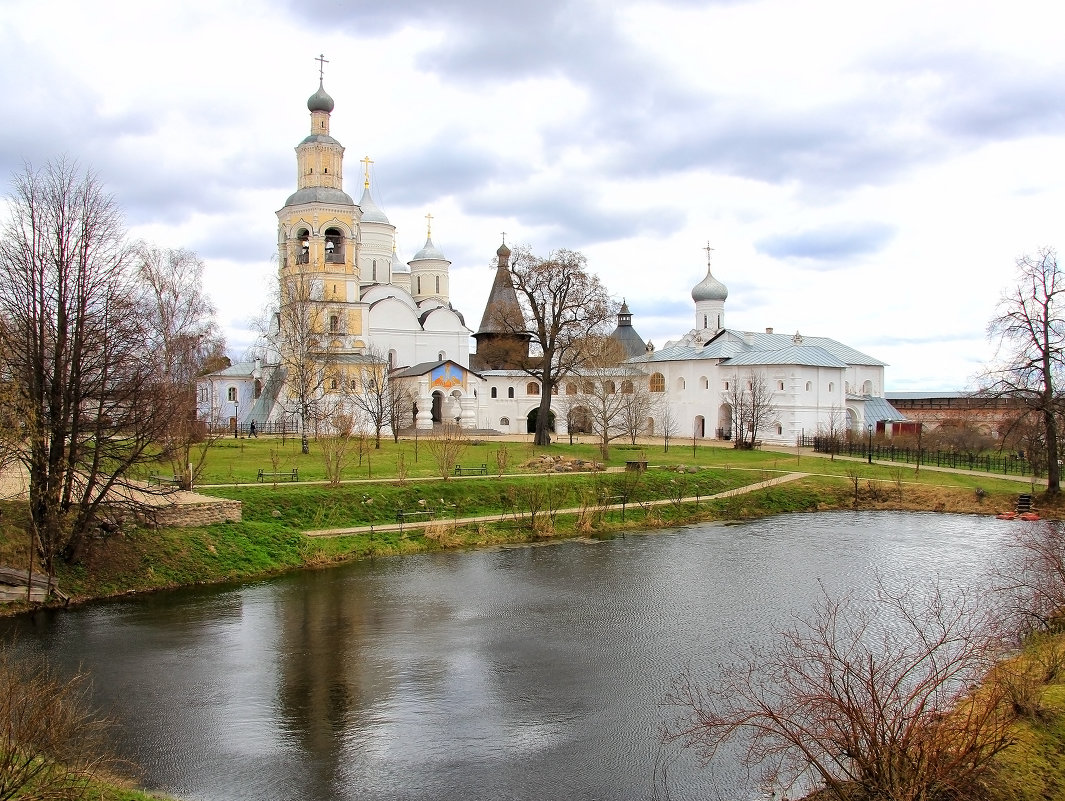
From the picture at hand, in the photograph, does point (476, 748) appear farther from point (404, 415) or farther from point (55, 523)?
point (404, 415)

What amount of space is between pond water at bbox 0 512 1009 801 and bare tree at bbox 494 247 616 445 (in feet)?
49.4

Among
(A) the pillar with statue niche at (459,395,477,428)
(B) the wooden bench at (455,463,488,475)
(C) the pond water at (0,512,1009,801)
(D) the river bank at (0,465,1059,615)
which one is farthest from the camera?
(A) the pillar with statue niche at (459,395,477,428)

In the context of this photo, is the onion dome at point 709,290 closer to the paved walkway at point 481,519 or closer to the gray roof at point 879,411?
the gray roof at point 879,411

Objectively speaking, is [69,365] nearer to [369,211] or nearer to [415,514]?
[415,514]

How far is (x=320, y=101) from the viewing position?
131 feet

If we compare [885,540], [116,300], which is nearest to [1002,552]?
[885,540]

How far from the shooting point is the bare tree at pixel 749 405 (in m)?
38.2

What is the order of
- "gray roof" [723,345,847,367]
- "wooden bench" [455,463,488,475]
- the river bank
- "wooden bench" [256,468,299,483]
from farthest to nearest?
"gray roof" [723,345,847,367] → "wooden bench" [455,463,488,475] → "wooden bench" [256,468,299,483] → the river bank

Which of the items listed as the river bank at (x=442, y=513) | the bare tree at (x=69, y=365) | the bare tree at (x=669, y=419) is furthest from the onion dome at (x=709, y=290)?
the bare tree at (x=69, y=365)

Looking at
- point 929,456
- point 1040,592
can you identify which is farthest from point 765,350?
point 1040,592

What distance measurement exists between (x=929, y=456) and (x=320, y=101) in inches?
1171

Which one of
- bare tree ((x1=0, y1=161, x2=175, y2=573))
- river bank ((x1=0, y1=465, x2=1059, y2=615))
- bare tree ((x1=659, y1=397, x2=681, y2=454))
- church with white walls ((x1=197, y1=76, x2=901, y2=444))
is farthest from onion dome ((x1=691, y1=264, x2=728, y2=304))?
bare tree ((x1=0, y1=161, x2=175, y2=573))

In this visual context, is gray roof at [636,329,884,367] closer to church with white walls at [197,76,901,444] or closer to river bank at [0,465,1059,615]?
church with white walls at [197,76,901,444]

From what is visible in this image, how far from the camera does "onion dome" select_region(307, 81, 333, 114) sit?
39812mm
